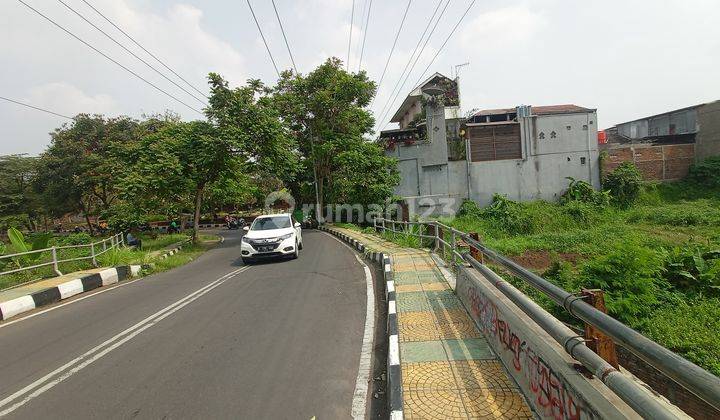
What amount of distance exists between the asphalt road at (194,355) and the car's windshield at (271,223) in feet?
14.9

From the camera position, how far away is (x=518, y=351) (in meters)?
3.54

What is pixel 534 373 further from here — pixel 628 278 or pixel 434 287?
pixel 628 278

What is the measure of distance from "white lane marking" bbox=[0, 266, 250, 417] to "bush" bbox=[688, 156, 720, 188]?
35.6 meters

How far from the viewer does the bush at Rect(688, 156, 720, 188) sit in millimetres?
27797

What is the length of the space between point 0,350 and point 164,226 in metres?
40.3

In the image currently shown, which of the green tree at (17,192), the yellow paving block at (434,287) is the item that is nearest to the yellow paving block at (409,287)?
the yellow paving block at (434,287)

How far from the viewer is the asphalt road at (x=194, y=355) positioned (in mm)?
3795

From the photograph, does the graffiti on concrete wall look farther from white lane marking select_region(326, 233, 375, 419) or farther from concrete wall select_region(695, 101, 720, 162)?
concrete wall select_region(695, 101, 720, 162)

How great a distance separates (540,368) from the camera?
9.96ft

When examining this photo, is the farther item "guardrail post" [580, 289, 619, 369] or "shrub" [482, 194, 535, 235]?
"shrub" [482, 194, 535, 235]

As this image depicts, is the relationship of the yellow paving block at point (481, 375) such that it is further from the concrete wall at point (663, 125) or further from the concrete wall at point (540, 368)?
the concrete wall at point (663, 125)

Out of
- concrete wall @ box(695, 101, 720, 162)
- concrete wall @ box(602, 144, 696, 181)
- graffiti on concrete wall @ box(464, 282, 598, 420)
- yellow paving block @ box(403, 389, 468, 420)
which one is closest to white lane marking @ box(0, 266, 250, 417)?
yellow paving block @ box(403, 389, 468, 420)

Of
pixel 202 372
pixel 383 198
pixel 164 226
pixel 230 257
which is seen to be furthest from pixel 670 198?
pixel 164 226

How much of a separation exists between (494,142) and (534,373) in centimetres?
2724
